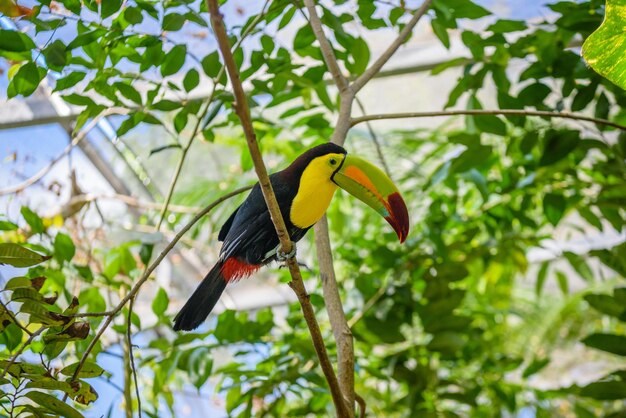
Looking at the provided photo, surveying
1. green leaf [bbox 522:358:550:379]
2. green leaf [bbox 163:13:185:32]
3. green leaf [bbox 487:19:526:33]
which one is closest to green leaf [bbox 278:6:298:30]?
green leaf [bbox 163:13:185:32]

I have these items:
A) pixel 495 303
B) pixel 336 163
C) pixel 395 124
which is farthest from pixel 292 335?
pixel 395 124

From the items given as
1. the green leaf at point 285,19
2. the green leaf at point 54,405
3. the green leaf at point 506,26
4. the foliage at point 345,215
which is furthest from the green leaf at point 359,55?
the green leaf at point 54,405

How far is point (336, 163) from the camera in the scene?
126 cm

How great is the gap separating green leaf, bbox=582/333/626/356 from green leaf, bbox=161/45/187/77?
1.15 m

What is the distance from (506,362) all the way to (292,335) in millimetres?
808

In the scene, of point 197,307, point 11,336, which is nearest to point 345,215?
point 197,307

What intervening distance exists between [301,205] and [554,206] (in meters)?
0.93

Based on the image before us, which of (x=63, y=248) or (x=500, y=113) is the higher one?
(x=63, y=248)

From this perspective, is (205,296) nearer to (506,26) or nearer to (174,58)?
(174,58)

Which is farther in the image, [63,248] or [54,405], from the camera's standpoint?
[63,248]

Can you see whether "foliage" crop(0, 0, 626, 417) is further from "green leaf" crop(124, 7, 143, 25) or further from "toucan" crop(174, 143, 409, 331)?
"toucan" crop(174, 143, 409, 331)

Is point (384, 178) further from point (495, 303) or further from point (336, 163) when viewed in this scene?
point (495, 303)

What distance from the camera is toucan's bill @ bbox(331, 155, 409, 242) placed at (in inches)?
49.7

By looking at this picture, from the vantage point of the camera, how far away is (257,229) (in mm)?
1287
